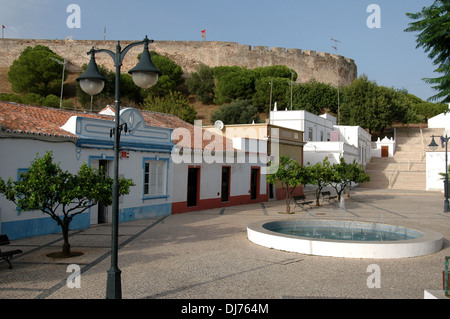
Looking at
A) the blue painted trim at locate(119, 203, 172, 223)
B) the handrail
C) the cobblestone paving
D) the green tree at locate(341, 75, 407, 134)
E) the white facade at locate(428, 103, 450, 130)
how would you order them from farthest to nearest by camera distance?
the white facade at locate(428, 103, 450, 130)
the green tree at locate(341, 75, 407, 134)
the handrail
the blue painted trim at locate(119, 203, 172, 223)
the cobblestone paving

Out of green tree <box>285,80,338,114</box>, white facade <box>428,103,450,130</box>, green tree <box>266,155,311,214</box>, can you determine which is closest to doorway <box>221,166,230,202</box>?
green tree <box>266,155,311,214</box>

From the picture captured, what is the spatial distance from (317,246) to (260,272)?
228cm

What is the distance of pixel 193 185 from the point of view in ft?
61.5

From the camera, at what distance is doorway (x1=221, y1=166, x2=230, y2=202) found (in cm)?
2097

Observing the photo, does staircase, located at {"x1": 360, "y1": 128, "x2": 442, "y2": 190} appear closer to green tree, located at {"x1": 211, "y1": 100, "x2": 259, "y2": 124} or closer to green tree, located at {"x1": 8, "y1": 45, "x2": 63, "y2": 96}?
green tree, located at {"x1": 211, "y1": 100, "x2": 259, "y2": 124}

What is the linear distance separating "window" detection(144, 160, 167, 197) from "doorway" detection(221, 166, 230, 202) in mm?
4881

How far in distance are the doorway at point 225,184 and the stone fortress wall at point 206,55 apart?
5106 cm

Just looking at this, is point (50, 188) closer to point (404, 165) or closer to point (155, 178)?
point (155, 178)

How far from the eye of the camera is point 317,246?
971cm

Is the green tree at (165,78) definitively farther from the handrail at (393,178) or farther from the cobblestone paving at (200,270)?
the cobblestone paving at (200,270)

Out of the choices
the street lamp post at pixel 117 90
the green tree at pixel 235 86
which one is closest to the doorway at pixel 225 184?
Answer: the street lamp post at pixel 117 90

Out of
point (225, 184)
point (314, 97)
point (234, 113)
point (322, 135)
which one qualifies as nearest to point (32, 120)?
point (225, 184)
